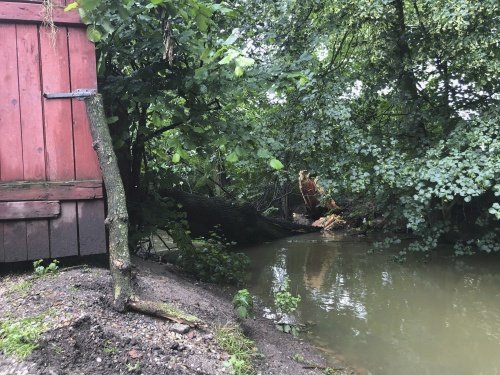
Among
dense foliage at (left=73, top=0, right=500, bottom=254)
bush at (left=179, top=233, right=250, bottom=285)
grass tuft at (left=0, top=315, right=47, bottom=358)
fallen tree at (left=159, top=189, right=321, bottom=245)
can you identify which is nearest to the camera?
grass tuft at (left=0, top=315, right=47, bottom=358)

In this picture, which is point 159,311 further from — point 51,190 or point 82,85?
point 82,85

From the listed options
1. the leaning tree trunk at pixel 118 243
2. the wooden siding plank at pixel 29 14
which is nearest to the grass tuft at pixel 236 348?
the leaning tree trunk at pixel 118 243

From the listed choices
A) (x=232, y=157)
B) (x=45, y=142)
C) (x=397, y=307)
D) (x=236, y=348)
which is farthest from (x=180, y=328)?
(x=397, y=307)

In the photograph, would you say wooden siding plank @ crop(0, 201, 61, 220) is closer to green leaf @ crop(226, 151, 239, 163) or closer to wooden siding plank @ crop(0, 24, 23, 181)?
wooden siding plank @ crop(0, 24, 23, 181)

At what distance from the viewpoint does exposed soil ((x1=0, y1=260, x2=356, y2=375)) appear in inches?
84.9

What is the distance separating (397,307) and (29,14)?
4996 mm

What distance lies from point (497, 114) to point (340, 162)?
214 cm

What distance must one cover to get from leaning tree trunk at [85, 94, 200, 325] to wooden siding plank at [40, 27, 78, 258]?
1.92 ft

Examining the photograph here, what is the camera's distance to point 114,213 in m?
2.80

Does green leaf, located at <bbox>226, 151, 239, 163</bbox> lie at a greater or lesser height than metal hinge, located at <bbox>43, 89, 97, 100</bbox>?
lesser

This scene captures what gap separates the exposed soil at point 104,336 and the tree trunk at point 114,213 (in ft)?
0.50

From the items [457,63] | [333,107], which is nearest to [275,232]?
[333,107]

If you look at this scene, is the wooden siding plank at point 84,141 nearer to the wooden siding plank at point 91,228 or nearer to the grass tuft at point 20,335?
the wooden siding plank at point 91,228

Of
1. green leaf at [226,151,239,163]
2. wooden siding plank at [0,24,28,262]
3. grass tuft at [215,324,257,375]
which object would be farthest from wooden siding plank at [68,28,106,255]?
grass tuft at [215,324,257,375]
